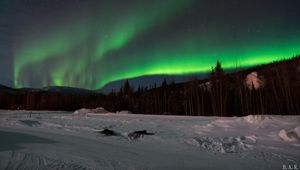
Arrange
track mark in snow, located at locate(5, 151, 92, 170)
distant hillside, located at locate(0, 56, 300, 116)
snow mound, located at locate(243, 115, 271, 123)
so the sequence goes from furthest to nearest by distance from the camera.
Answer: distant hillside, located at locate(0, 56, 300, 116) → snow mound, located at locate(243, 115, 271, 123) → track mark in snow, located at locate(5, 151, 92, 170)

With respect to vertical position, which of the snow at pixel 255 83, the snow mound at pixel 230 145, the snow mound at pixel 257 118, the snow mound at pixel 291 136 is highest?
the snow at pixel 255 83

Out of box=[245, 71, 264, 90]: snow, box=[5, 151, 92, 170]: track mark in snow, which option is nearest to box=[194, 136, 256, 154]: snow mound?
box=[5, 151, 92, 170]: track mark in snow

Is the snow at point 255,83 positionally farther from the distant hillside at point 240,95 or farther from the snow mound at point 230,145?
the snow mound at point 230,145

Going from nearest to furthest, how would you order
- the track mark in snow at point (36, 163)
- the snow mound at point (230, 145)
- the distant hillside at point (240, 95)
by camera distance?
the track mark in snow at point (36, 163) → the snow mound at point (230, 145) → the distant hillside at point (240, 95)

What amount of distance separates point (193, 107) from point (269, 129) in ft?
105

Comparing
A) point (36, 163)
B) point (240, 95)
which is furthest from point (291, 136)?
point (240, 95)

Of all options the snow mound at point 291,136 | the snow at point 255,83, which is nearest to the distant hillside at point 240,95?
the snow at point 255,83

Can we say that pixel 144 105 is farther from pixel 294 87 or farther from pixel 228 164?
pixel 228 164

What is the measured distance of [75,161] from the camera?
19.9 ft

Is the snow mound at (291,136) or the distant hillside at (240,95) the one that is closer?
the snow mound at (291,136)

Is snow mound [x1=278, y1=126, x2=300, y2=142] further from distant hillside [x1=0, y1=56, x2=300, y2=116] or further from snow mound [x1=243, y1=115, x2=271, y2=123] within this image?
distant hillside [x1=0, y1=56, x2=300, y2=116]

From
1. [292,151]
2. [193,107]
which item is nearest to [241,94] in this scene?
[193,107]

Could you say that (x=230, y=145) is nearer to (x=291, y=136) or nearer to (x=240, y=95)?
(x=291, y=136)

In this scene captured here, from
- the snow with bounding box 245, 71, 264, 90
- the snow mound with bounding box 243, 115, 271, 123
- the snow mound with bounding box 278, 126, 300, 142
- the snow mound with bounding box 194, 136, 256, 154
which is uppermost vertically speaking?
the snow with bounding box 245, 71, 264, 90
